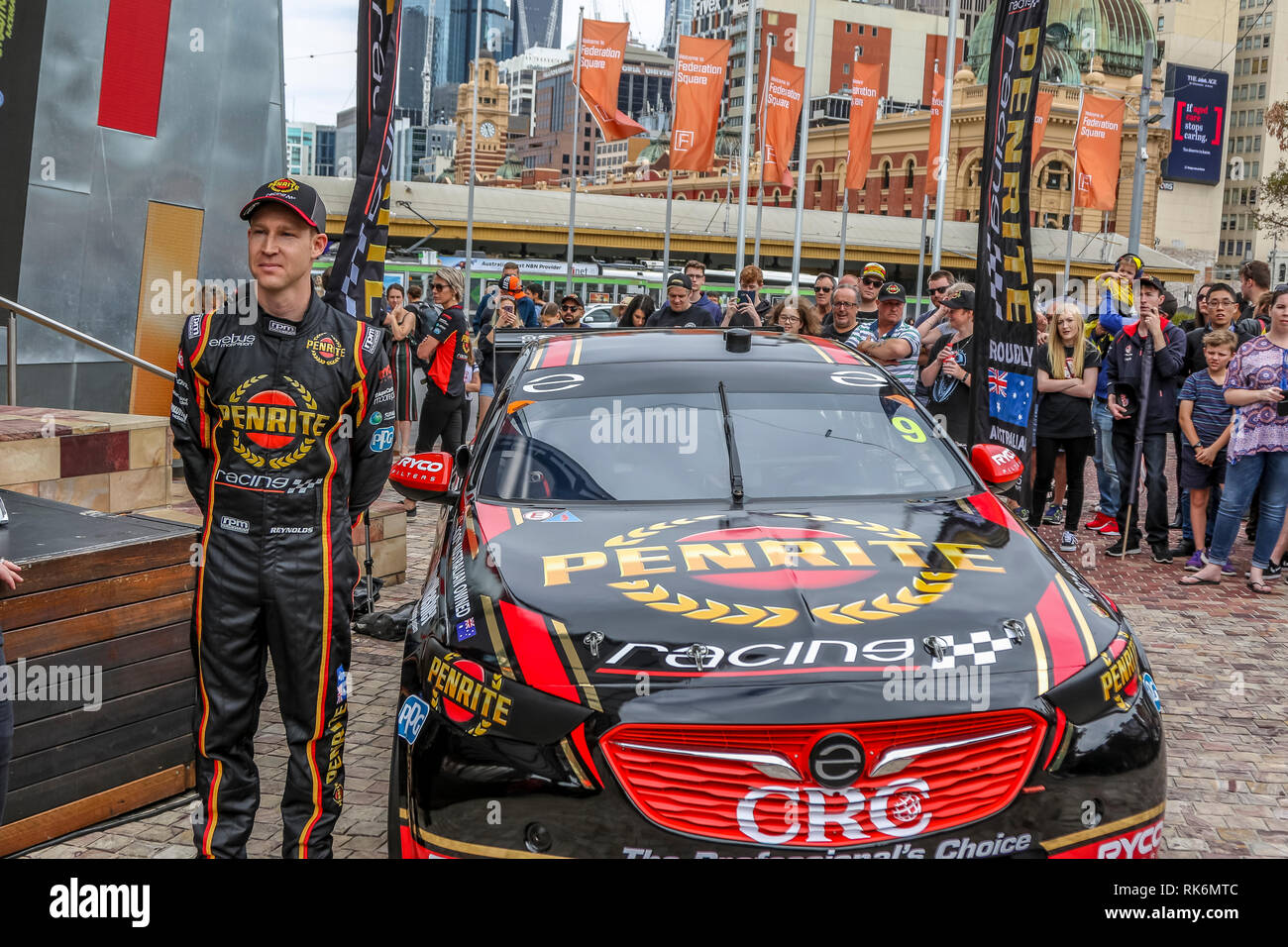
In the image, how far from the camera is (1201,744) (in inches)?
224

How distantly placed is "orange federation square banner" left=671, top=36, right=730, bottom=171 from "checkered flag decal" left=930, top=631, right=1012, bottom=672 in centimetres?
2542

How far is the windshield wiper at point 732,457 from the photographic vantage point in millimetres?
4348

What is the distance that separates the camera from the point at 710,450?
4.55m

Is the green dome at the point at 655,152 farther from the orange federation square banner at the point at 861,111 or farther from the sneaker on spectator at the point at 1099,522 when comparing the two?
the sneaker on spectator at the point at 1099,522

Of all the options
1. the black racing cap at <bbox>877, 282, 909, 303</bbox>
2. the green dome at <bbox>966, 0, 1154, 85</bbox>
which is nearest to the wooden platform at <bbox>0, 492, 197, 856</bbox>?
the black racing cap at <bbox>877, 282, 909, 303</bbox>

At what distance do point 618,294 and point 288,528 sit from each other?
47554mm

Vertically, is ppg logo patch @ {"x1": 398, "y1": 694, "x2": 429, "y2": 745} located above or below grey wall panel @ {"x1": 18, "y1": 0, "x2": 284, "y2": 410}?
below

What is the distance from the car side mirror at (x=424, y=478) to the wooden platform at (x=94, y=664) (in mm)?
783

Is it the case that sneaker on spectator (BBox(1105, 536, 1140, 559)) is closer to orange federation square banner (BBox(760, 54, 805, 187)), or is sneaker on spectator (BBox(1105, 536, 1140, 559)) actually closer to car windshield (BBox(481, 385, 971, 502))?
car windshield (BBox(481, 385, 971, 502))

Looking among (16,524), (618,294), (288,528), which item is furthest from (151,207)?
(618,294)

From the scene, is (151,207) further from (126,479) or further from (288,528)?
(288,528)

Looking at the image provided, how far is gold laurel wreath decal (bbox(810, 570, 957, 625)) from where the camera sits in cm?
335

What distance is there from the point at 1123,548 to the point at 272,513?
854 cm
